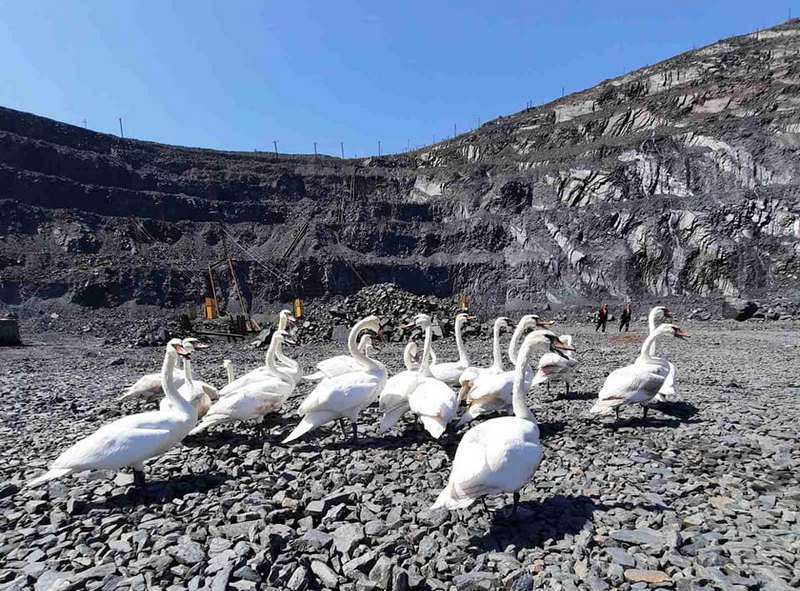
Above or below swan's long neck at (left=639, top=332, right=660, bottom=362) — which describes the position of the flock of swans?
below

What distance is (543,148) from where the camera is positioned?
61125 mm

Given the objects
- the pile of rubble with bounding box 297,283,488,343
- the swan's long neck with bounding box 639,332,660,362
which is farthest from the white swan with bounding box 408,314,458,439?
the pile of rubble with bounding box 297,283,488,343

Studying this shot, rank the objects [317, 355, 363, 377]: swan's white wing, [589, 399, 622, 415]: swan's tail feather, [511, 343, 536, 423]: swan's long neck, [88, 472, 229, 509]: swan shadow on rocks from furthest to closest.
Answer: [317, 355, 363, 377]: swan's white wing
[589, 399, 622, 415]: swan's tail feather
[511, 343, 536, 423]: swan's long neck
[88, 472, 229, 509]: swan shadow on rocks

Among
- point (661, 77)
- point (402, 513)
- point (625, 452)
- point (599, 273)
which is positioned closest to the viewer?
point (402, 513)

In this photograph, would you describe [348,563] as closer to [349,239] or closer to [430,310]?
[430,310]

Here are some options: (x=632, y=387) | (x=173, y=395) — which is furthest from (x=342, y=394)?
(x=632, y=387)

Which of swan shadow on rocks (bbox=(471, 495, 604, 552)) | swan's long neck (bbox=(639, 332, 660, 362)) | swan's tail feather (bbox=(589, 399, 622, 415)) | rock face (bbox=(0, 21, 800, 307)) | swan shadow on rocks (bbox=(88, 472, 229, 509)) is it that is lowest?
swan shadow on rocks (bbox=(471, 495, 604, 552))

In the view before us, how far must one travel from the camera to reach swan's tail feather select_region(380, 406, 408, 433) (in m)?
7.79

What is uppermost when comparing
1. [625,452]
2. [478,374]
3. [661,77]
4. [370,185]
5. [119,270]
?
[661,77]

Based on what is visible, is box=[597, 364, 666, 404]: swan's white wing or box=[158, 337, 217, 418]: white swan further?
box=[158, 337, 217, 418]: white swan

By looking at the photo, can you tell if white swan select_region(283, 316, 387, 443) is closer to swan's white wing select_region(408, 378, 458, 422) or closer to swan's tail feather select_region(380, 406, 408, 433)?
swan's tail feather select_region(380, 406, 408, 433)

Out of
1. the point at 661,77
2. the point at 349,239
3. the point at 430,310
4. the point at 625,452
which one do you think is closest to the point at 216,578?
the point at 625,452

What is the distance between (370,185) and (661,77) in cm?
A: 3800

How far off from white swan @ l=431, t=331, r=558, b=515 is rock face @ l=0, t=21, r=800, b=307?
4364 centimetres
